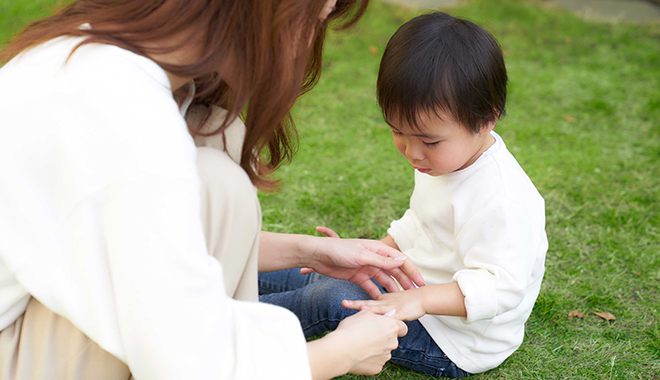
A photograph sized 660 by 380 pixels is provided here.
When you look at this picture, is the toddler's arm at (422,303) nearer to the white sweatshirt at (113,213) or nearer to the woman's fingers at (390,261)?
the woman's fingers at (390,261)

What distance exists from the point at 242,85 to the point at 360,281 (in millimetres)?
778

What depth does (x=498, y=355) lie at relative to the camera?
170 centimetres

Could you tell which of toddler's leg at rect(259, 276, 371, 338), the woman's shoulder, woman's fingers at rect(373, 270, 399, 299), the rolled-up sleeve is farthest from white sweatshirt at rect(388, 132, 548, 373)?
the woman's shoulder

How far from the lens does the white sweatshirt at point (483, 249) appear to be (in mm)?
1462

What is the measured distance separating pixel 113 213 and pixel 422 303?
0.85m

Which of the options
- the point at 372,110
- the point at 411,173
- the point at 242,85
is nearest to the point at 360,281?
the point at 242,85

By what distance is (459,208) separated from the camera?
1.58 m

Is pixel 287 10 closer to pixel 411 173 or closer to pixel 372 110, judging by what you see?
pixel 411 173

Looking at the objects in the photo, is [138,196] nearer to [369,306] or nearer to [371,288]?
[369,306]

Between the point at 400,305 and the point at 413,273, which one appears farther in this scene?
the point at 413,273

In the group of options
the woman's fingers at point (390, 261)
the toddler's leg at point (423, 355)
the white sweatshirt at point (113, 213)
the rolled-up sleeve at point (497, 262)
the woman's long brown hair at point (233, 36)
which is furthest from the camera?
the toddler's leg at point (423, 355)

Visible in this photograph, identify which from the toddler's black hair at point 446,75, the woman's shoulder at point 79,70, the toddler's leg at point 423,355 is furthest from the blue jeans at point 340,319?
the woman's shoulder at point 79,70

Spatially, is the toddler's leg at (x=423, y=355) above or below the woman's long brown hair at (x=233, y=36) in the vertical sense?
below

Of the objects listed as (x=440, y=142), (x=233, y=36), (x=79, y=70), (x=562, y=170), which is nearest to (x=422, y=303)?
(x=440, y=142)
